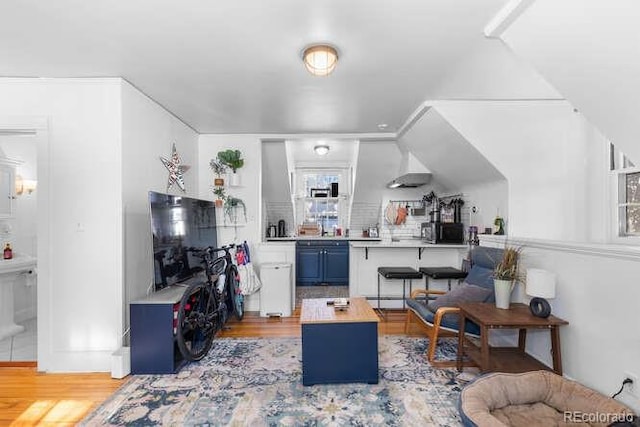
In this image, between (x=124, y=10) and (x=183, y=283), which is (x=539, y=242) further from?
(x=124, y=10)

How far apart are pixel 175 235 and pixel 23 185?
2432 mm

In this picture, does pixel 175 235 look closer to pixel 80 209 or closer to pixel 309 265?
pixel 80 209

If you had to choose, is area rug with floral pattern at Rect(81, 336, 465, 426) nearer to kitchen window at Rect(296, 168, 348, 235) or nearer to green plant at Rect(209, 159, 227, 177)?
green plant at Rect(209, 159, 227, 177)

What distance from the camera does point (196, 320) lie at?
9.22 feet

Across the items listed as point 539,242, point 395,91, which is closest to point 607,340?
point 539,242

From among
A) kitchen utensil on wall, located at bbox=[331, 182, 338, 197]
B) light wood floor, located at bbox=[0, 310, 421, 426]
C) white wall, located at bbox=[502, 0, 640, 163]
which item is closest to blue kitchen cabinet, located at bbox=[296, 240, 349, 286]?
kitchen utensil on wall, located at bbox=[331, 182, 338, 197]

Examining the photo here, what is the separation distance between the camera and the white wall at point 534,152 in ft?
10.5

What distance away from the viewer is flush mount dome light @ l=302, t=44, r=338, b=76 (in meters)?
2.16

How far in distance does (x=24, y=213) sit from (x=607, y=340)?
5768mm

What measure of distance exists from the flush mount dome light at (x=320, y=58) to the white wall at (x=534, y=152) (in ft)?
5.21

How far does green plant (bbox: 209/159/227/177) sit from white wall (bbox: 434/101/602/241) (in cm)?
284

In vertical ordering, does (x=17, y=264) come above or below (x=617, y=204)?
below

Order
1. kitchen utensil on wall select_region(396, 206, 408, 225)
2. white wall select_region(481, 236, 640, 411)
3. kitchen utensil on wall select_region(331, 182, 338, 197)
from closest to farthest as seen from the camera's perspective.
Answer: white wall select_region(481, 236, 640, 411)
kitchen utensil on wall select_region(396, 206, 408, 225)
kitchen utensil on wall select_region(331, 182, 338, 197)

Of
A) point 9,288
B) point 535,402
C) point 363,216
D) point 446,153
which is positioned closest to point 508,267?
point 535,402
